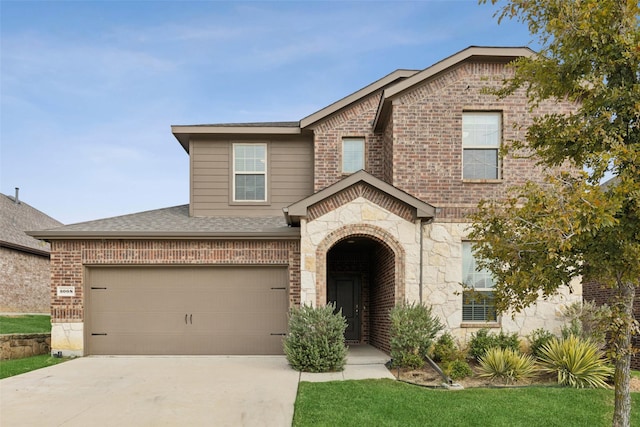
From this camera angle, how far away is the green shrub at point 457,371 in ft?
32.7

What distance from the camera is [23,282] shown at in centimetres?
2212

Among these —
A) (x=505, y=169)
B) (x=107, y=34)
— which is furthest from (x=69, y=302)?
(x=505, y=169)

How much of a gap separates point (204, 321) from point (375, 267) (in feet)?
16.6

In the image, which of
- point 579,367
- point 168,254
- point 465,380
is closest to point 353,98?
point 168,254

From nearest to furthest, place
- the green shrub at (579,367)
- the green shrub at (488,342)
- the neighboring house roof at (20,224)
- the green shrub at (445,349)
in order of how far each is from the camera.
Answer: the green shrub at (579,367), the green shrub at (445,349), the green shrub at (488,342), the neighboring house roof at (20,224)

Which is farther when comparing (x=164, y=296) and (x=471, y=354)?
(x=164, y=296)

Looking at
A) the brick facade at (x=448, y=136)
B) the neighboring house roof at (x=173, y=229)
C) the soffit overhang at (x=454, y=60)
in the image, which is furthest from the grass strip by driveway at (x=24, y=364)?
the soffit overhang at (x=454, y=60)

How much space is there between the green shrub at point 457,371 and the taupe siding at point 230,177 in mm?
6886

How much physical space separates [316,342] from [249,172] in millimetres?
6461

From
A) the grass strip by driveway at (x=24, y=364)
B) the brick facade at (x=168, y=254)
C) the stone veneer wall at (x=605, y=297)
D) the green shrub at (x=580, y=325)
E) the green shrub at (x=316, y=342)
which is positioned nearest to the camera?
the green shrub at (x=316, y=342)

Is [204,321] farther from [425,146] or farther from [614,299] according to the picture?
[614,299]

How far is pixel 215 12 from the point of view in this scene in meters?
14.3

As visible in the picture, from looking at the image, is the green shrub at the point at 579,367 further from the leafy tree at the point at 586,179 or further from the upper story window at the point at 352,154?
the upper story window at the point at 352,154

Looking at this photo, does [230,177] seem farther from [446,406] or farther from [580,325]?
[580,325]
